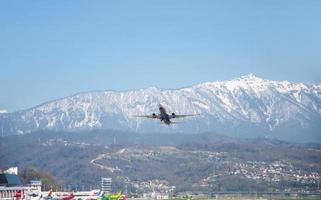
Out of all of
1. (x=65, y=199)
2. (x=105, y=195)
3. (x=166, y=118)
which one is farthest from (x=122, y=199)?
(x=166, y=118)

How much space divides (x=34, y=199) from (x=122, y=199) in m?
19.8

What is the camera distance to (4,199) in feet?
634

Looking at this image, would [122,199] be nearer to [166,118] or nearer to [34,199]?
[34,199]

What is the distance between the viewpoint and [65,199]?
17788 centimetres

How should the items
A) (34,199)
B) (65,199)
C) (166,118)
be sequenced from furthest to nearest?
(34,199) → (65,199) → (166,118)

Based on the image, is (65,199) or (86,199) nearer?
(65,199)

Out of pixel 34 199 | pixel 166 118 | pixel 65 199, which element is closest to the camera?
pixel 166 118

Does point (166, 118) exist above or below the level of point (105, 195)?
above

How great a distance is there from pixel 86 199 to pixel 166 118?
74013mm

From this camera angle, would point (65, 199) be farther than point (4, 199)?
No

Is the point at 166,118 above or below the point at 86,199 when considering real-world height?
above

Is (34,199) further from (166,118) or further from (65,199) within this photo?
(166,118)

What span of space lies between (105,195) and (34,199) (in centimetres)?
1622

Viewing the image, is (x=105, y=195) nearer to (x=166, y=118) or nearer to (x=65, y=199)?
(x=65, y=199)
